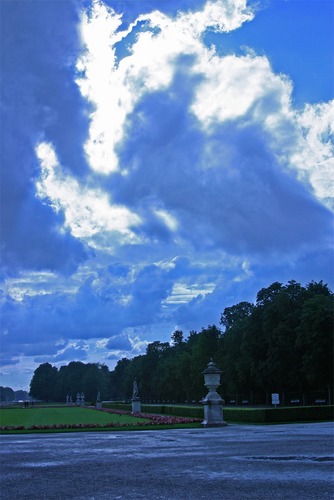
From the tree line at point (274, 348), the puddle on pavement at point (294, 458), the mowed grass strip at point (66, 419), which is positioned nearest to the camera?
the puddle on pavement at point (294, 458)

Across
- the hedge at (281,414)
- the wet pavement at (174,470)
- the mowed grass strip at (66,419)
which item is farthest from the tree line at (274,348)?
the wet pavement at (174,470)

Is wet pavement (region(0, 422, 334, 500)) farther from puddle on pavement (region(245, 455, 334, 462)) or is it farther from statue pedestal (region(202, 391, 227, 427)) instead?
statue pedestal (region(202, 391, 227, 427))

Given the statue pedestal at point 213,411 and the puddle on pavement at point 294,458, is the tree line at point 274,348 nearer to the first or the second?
the statue pedestal at point 213,411

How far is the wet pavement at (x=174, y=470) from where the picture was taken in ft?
31.7

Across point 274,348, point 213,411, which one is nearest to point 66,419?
point 213,411

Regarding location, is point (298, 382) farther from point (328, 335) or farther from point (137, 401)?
point (137, 401)

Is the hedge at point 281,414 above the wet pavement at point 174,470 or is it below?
below

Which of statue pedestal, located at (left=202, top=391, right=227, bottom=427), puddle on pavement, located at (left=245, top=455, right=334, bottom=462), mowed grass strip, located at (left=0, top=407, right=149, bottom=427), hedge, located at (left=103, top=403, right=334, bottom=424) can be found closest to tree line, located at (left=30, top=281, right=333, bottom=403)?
mowed grass strip, located at (left=0, top=407, right=149, bottom=427)

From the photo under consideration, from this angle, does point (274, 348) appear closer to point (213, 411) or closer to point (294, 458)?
point (213, 411)

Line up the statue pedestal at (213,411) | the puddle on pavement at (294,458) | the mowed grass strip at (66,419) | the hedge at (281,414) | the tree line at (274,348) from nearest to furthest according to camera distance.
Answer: the puddle on pavement at (294,458) → the statue pedestal at (213,411) → the hedge at (281,414) → the mowed grass strip at (66,419) → the tree line at (274,348)

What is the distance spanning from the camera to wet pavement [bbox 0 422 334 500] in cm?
966

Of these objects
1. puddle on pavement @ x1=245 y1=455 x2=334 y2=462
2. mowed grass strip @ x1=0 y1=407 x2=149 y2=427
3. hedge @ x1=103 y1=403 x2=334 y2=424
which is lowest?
mowed grass strip @ x1=0 y1=407 x2=149 y2=427

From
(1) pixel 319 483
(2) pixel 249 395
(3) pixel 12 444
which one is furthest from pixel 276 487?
(2) pixel 249 395

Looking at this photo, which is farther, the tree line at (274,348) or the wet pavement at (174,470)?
the tree line at (274,348)
